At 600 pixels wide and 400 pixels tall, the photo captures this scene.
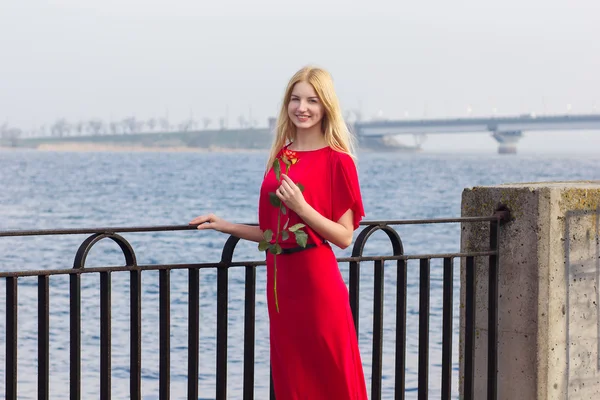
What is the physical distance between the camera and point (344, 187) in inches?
132

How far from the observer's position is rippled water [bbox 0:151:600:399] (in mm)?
15078

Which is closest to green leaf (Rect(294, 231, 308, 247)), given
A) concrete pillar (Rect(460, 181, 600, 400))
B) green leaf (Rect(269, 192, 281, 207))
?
green leaf (Rect(269, 192, 281, 207))

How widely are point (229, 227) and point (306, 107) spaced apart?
19.6 inches

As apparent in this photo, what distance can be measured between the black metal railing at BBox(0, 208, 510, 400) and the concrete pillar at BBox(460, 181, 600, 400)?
67 millimetres

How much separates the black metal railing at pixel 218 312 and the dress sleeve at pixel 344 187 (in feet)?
1.79

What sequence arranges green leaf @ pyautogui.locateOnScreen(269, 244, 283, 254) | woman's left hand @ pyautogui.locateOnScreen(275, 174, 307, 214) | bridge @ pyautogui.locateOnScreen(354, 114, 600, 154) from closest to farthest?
woman's left hand @ pyautogui.locateOnScreen(275, 174, 307, 214) → green leaf @ pyautogui.locateOnScreen(269, 244, 283, 254) → bridge @ pyautogui.locateOnScreen(354, 114, 600, 154)

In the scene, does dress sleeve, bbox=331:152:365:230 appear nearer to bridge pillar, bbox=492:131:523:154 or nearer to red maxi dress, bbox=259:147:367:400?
red maxi dress, bbox=259:147:367:400

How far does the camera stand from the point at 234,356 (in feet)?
52.0

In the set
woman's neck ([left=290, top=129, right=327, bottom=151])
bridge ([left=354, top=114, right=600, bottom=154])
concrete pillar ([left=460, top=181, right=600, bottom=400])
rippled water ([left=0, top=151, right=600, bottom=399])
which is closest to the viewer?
woman's neck ([left=290, top=129, right=327, bottom=151])

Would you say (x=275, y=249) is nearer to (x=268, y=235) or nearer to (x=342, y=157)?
(x=268, y=235)

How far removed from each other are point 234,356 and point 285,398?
12450mm

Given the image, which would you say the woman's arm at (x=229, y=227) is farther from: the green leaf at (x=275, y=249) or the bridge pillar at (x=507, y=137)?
the bridge pillar at (x=507, y=137)

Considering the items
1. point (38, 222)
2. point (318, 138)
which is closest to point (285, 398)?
point (318, 138)

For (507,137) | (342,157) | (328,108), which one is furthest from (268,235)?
(507,137)
